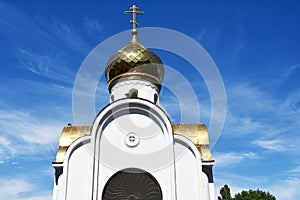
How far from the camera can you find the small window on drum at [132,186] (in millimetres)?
7410

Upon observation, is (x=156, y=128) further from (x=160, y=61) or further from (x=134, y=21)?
(x=134, y=21)

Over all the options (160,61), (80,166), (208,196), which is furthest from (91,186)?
(160,61)

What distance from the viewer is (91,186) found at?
23.5ft

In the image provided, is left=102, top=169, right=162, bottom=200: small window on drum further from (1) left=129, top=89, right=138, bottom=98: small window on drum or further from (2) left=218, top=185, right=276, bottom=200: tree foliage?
(2) left=218, top=185, right=276, bottom=200: tree foliage

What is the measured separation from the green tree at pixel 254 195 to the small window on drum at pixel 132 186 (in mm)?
15349

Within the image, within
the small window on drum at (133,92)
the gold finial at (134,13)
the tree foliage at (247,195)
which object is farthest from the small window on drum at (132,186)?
the tree foliage at (247,195)

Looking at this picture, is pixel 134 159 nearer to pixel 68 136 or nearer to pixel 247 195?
pixel 68 136

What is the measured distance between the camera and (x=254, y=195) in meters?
20.4

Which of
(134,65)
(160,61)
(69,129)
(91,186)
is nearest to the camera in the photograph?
(91,186)

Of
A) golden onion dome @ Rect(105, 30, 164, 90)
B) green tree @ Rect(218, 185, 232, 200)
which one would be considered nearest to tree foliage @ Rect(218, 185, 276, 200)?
green tree @ Rect(218, 185, 232, 200)

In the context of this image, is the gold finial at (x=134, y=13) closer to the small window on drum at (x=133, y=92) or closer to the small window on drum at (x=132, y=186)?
the small window on drum at (x=133, y=92)

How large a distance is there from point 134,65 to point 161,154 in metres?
3.84

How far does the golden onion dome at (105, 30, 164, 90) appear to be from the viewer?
10.2 meters

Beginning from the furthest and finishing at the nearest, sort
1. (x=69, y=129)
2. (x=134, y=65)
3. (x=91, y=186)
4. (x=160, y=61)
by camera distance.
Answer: (x=160, y=61) → (x=134, y=65) → (x=69, y=129) → (x=91, y=186)
